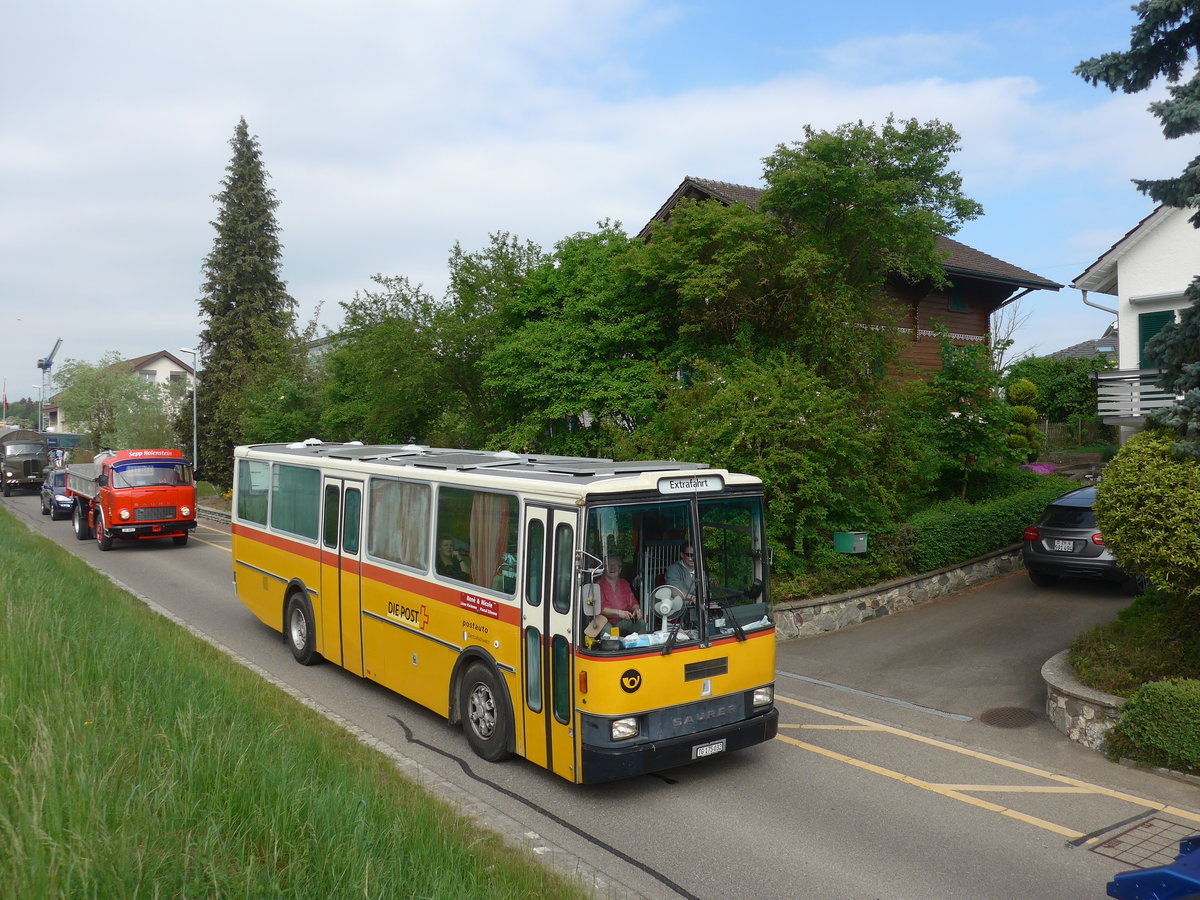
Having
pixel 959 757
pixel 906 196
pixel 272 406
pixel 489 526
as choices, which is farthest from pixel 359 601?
pixel 272 406

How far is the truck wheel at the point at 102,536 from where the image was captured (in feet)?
80.3

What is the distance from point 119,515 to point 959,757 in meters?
22.3

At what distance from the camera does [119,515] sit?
2412 cm

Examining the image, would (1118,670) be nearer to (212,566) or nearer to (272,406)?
(212,566)

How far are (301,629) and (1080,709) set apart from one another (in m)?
9.24

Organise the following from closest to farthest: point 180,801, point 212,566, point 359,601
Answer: point 180,801 < point 359,601 < point 212,566

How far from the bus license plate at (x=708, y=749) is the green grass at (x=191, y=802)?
1.84 meters

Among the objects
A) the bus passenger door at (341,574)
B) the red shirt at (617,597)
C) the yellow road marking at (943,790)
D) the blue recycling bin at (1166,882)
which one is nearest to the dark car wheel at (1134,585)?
the yellow road marking at (943,790)

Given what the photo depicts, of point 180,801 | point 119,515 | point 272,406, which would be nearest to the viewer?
point 180,801

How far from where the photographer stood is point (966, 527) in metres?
16.3

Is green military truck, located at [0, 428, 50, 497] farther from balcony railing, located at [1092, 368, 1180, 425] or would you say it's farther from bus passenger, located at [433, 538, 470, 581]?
balcony railing, located at [1092, 368, 1180, 425]

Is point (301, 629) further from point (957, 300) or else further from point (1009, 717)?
point (957, 300)

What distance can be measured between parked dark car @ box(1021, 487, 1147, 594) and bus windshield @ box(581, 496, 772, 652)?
897 centimetres

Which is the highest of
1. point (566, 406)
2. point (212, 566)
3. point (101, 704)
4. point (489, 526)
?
point (566, 406)
